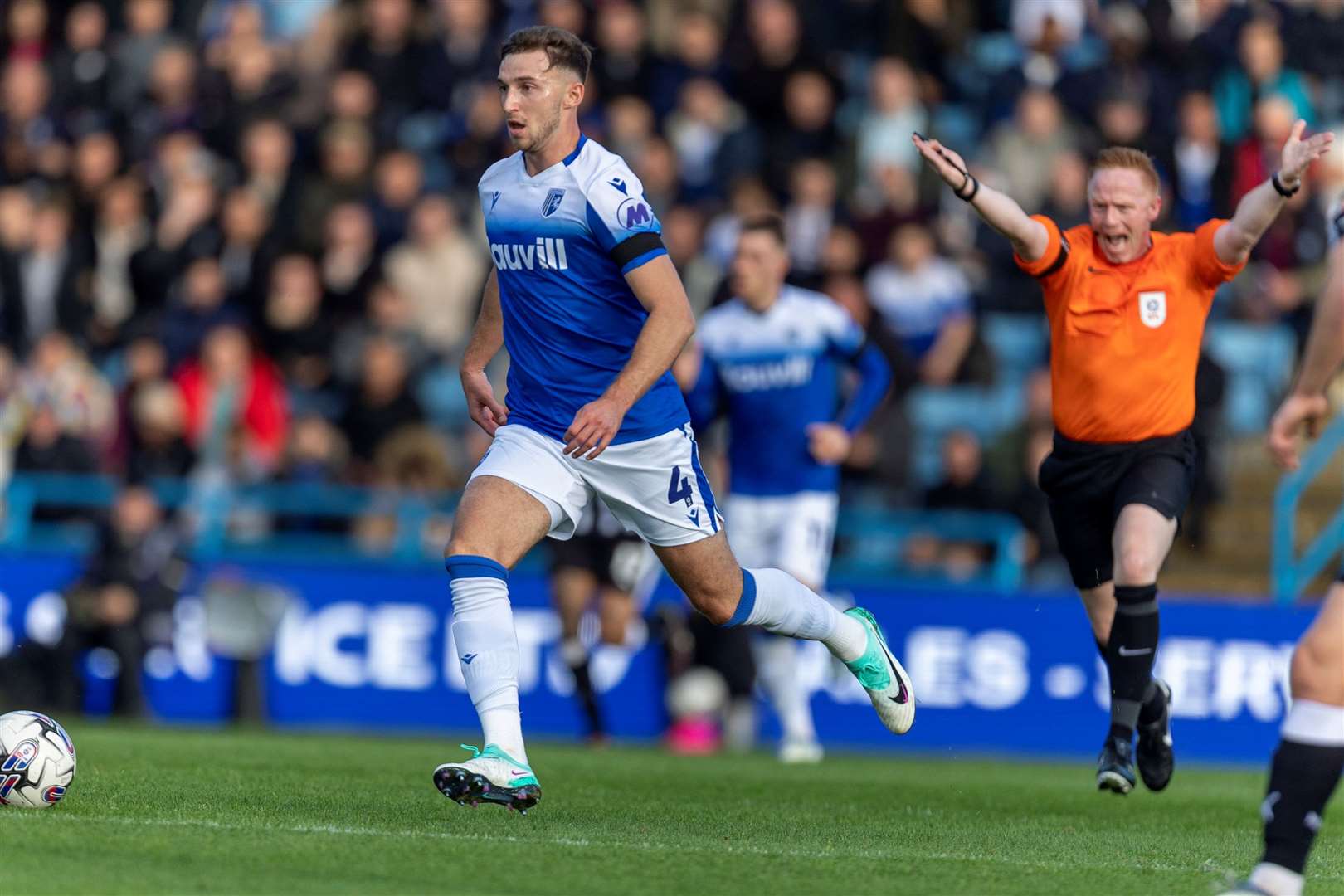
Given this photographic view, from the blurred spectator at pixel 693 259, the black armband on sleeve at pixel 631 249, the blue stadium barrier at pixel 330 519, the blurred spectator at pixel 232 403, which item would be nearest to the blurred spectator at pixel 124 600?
the blue stadium barrier at pixel 330 519

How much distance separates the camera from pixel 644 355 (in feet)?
24.7

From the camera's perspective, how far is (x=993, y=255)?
56.3 feet

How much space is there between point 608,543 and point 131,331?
6.05 m

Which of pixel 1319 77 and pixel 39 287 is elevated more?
pixel 1319 77

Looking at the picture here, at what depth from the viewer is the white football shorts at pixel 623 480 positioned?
25.8ft

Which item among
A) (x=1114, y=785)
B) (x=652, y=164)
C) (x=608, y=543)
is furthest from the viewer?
(x=652, y=164)

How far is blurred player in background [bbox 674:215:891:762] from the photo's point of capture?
1302 cm

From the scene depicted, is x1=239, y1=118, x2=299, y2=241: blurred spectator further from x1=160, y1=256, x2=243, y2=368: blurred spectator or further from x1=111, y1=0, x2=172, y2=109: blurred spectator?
x1=111, y1=0, x2=172, y2=109: blurred spectator

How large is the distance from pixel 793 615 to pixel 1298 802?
3.19 metres

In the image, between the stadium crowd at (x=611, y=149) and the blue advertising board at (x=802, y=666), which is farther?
the stadium crowd at (x=611, y=149)

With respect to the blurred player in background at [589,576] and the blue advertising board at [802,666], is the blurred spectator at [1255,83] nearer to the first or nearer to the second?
the blue advertising board at [802,666]

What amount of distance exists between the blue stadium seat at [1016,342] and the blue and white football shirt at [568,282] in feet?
31.0

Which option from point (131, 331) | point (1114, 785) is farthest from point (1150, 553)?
point (131, 331)

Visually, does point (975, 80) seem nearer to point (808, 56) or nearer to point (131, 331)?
point (808, 56)
